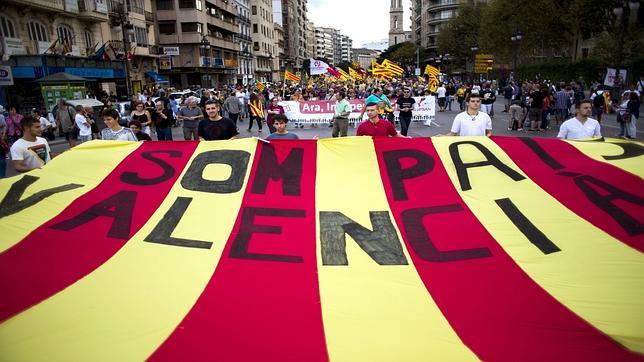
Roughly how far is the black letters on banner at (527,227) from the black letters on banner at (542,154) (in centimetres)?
88

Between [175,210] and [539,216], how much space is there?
3603mm

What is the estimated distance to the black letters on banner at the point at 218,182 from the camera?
4602 millimetres

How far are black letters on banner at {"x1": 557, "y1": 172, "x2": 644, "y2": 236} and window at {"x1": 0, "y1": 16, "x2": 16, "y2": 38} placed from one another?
102ft

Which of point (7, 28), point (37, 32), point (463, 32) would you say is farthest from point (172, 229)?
point (463, 32)

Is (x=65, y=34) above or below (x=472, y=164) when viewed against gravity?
above

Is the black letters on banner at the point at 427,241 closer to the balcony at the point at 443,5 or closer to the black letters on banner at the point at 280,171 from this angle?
the black letters on banner at the point at 280,171

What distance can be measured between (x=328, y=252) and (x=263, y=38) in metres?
87.3

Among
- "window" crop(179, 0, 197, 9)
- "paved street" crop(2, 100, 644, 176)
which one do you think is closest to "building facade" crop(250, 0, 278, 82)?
"window" crop(179, 0, 197, 9)

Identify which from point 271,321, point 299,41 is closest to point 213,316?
point 271,321

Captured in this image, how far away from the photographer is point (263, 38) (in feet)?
278

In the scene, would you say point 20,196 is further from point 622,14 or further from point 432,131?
point 622,14

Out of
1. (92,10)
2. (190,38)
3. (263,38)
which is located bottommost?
(92,10)

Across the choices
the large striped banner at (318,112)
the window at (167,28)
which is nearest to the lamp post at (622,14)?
the large striped banner at (318,112)

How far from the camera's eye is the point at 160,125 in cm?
1130
